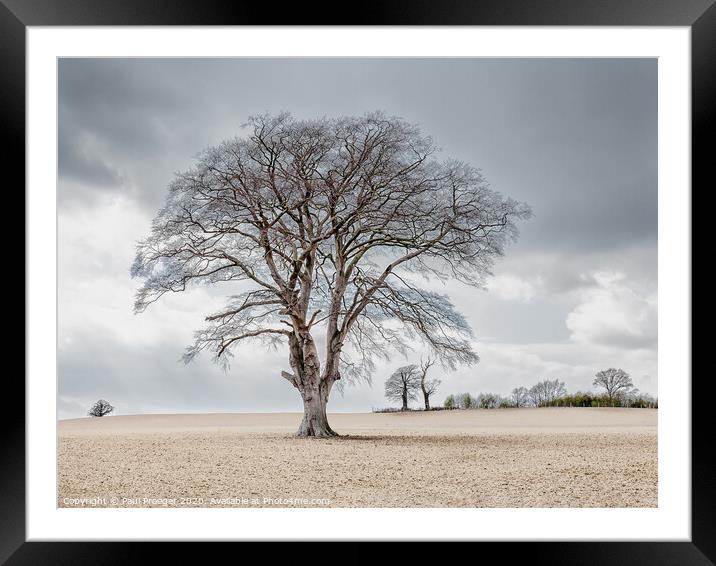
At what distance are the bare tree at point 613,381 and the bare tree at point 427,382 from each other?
1.40 metres

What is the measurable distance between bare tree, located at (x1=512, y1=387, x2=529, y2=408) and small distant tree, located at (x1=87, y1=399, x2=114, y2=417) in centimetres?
350

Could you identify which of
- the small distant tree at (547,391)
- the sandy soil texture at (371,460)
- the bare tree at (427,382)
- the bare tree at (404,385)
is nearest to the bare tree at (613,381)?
the small distant tree at (547,391)

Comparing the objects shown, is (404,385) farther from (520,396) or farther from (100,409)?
(100,409)

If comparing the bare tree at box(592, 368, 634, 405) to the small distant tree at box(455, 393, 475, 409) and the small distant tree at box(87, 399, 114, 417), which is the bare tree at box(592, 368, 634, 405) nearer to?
the small distant tree at box(455, 393, 475, 409)

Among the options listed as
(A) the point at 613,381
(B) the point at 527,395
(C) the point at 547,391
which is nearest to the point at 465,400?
(B) the point at 527,395

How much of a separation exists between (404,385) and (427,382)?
8.4 inches

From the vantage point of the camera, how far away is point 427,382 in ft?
18.3

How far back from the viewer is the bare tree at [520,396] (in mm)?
5514

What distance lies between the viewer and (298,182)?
19.0ft

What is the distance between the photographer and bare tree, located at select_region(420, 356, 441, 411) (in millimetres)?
5582
